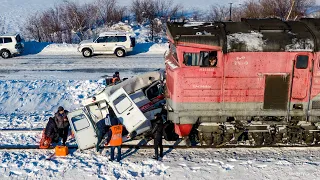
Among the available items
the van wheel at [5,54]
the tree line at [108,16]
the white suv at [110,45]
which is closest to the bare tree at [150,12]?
the tree line at [108,16]

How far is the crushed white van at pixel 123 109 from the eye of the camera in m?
11.5

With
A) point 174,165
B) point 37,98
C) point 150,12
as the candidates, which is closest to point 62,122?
point 174,165

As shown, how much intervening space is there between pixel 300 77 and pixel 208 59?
2.86 m

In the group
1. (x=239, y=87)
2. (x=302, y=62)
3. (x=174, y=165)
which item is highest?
(x=302, y=62)

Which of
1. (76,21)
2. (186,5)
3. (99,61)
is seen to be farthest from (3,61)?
(186,5)

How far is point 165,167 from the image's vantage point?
10508 millimetres

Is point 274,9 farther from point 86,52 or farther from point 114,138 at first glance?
point 114,138

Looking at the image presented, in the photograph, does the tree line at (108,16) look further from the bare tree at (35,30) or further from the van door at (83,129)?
the van door at (83,129)

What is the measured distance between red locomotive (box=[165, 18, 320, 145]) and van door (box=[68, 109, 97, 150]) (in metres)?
2.72

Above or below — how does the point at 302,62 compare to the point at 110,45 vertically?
above

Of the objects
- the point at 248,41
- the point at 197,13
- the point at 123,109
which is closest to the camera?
the point at 248,41

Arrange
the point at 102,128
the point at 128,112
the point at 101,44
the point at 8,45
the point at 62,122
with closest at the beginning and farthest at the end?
the point at 102,128
the point at 128,112
the point at 62,122
the point at 8,45
the point at 101,44

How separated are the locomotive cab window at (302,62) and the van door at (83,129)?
6.76 m

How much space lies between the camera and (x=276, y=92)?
10883 millimetres
